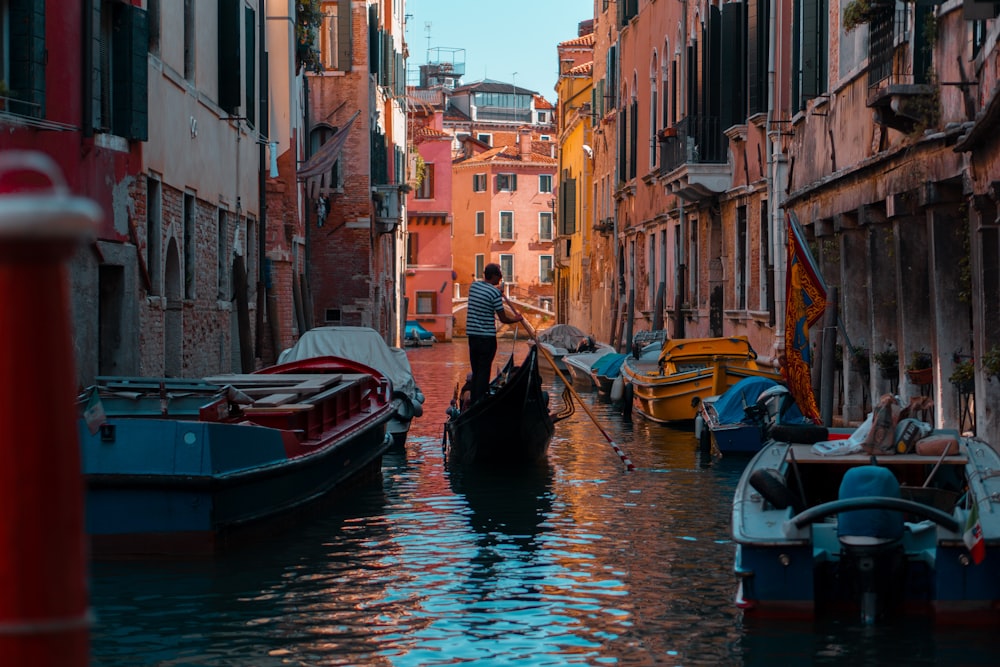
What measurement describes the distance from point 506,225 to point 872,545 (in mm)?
56299

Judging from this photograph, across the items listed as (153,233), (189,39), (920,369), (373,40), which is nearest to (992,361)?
(920,369)

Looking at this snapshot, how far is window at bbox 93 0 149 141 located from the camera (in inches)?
474

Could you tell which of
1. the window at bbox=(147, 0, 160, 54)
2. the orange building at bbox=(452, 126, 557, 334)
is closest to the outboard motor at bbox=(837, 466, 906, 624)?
the window at bbox=(147, 0, 160, 54)

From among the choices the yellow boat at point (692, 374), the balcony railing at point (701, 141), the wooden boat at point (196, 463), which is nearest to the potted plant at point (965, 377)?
the wooden boat at point (196, 463)

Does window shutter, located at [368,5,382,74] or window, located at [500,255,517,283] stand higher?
window shutter, located at [368,5,382,74]

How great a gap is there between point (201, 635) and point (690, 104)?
57.9ft

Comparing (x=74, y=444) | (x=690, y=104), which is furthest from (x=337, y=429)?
(x=690, y=104)

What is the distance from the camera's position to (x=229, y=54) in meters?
17.6

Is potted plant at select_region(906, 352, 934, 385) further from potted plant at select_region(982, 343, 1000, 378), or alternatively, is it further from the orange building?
the orange building

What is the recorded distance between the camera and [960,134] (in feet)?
33.0

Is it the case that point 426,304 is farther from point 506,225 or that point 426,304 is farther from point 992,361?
point 992,361

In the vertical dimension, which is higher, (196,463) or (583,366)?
(583,366)

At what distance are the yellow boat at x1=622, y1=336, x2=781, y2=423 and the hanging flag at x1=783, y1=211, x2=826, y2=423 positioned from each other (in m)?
3.85

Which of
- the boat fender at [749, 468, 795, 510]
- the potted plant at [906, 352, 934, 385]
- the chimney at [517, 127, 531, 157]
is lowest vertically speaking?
the boat fender at [749, 468, 795, 510]
